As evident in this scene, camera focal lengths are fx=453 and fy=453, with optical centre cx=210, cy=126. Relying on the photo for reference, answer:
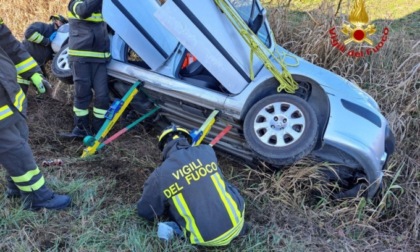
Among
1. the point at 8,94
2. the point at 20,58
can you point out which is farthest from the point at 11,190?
the point at 20,58

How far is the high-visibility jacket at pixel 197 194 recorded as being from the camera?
3033 millimetres

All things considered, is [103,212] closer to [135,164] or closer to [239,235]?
[135,164]

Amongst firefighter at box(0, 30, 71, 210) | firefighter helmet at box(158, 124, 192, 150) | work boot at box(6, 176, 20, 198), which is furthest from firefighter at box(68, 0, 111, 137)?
firefighter helmet at box(158, 124, 192, 150)

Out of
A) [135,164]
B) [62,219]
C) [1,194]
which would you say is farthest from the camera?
[135,164]

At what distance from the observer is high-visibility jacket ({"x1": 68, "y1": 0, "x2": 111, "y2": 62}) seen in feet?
14.5

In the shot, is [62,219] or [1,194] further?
[1,194]

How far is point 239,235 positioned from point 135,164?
134 centimetres

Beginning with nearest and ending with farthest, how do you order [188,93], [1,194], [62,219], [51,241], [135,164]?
[51,241] → [62,219] → [1,194] → [188,93] → [135,164]

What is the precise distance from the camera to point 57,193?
12.4 feet

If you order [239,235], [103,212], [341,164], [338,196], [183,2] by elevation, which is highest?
[183,2]

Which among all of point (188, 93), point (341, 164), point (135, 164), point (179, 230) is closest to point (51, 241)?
point (179, 230)

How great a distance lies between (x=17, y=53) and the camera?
11.1 feet

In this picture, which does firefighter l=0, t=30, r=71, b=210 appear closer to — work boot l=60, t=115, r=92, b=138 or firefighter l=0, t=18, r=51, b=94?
firefighter l=0, t=18, r=51, b=94

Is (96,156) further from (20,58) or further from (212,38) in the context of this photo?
(212,38)
